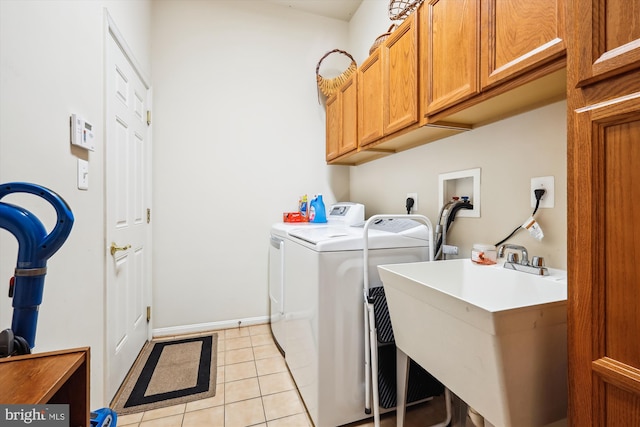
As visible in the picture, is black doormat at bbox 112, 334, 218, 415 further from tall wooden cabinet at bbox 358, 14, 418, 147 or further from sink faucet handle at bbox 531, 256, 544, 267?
tall wooden cabinet at bbox 358, 14, 418, 147

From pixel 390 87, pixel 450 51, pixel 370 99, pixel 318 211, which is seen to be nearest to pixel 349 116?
pixel 370 99

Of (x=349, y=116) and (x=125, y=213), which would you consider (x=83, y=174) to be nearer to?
(x=125, y=213)

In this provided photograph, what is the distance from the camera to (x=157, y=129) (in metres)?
2.37

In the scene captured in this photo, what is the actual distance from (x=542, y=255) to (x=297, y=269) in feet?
3.84

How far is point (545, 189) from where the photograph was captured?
1.13 metres

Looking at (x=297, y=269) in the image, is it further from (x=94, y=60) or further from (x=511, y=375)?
(x=94, y=60)

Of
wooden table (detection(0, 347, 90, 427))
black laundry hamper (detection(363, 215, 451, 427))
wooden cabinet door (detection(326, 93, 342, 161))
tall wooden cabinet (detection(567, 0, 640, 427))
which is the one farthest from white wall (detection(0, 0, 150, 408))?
wooden cabinet door (detection(326, 93, 342, 161))

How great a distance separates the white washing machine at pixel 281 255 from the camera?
6.50 ft

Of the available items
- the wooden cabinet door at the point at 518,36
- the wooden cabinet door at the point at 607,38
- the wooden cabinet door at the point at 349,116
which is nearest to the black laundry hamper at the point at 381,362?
the wooden cabinet door at the point at 518,36

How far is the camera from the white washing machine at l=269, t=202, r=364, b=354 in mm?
1981

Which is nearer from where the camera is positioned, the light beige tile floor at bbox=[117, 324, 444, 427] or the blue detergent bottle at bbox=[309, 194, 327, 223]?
the light beige tile floor at bbox=[117, 324, 444, 427]

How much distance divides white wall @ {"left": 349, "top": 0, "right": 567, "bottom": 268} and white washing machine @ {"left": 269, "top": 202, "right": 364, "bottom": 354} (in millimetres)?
375

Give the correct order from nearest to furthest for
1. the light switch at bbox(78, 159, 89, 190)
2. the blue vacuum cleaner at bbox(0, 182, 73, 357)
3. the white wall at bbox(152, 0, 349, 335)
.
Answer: the blue vacuum cleaner at bbox(0, 182, 73, 357) → the light switch at bbox(78, 159, 89, 190) → the white wall at bbox(152, 0, 349, 335)

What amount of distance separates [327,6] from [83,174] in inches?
101
